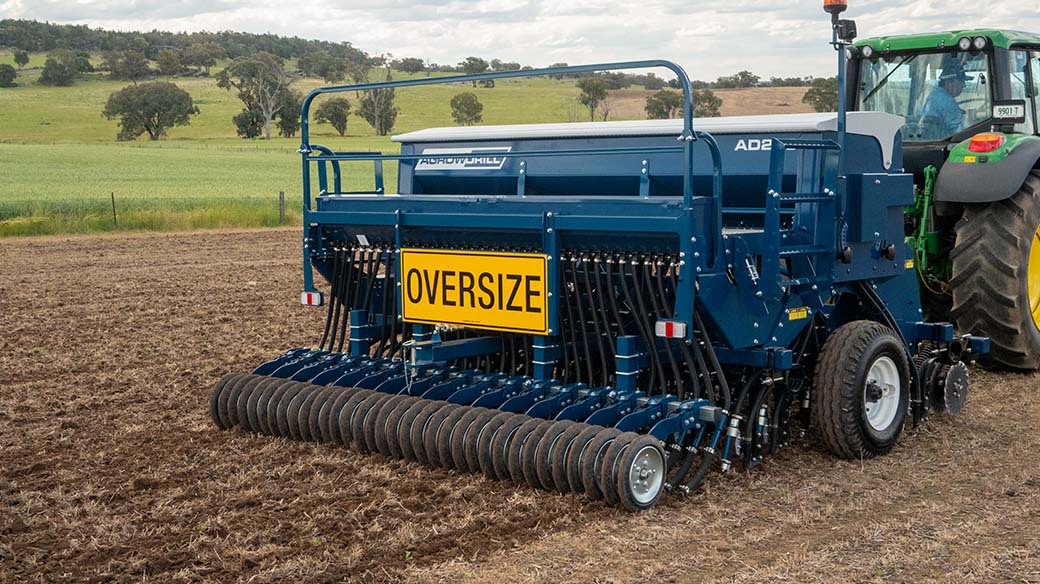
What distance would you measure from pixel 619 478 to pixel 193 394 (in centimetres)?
386

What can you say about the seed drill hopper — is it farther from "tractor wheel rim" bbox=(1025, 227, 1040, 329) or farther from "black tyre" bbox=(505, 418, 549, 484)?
"tractor wheel rim" bbox=(1025, 227, 1040, 329)

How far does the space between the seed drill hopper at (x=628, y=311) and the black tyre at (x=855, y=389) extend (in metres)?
0.01

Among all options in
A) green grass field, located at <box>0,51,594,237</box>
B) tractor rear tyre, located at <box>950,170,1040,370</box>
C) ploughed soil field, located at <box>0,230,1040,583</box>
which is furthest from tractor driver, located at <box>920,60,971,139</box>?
green grass field, located at <box>0,51,594,237</box>

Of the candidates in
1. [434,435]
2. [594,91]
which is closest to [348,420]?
[434,435]

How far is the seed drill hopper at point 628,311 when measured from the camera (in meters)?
5.38

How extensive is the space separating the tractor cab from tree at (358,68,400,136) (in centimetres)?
5375

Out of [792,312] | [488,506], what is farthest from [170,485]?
[792,312]

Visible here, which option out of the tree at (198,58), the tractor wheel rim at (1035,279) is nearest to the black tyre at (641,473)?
the tractor wheel rim at (1035,279)

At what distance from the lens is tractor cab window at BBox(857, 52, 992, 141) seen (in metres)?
8.10

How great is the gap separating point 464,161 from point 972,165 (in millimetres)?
3271

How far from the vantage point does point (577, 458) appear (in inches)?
200

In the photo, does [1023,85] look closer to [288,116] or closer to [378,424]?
[378,424]

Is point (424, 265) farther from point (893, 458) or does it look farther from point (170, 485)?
point (893, 458)

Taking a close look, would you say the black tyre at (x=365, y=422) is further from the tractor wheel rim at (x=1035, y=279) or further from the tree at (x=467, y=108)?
the tree at (x=467, y=108)
